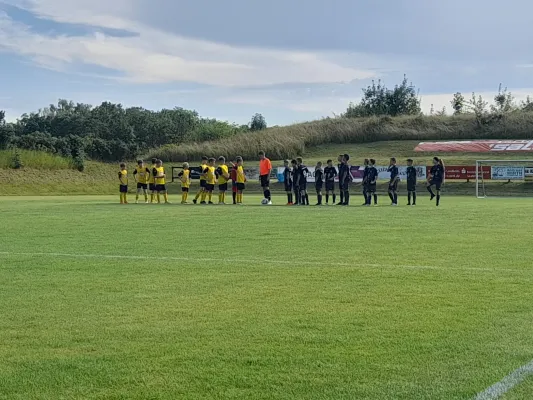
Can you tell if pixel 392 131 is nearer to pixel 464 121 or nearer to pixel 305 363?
pixel 464 121

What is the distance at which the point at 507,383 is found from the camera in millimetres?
5004

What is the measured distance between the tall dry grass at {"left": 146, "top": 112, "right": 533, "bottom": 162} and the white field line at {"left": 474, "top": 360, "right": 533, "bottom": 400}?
5504 cm

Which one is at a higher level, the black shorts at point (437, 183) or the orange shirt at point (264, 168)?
the orange shirt at point (264, 168)

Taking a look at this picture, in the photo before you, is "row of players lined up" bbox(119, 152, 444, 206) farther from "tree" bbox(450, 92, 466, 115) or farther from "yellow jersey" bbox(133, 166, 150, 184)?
"tree" bbox(450, 92, 466, 115)

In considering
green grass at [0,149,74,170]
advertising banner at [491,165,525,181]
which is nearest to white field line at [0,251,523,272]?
advertising banner at [491,165,525,181]

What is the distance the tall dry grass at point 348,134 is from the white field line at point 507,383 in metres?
55.0

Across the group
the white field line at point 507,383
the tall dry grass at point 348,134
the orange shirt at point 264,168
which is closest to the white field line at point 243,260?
the white field line at point 507,383

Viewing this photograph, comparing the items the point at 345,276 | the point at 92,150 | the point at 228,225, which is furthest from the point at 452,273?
the point at 92,150

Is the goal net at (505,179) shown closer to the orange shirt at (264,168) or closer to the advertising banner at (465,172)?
the advertising banner at (465,172)

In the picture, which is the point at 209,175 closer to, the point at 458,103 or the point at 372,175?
the point at 372,175

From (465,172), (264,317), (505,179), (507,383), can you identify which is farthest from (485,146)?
(507,383)

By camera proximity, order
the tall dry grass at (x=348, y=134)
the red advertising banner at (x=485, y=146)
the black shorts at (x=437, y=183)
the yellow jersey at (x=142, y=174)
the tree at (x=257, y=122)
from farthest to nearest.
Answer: the tree at (x=257, y=122) < the tall dry grass at (x=348, y=134) < the red advertising banner at (x=485, y=146) < the yellow jersey at (x=142, y=174) < the black shorts at (x=437, y=183)

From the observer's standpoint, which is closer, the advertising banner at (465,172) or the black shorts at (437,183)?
the black shorts at (437,183)

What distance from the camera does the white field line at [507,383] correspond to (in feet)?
15.6
